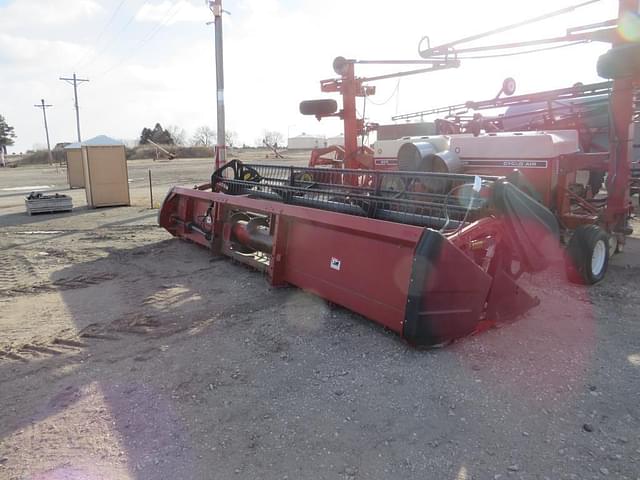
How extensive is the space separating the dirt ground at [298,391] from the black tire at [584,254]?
0.16m

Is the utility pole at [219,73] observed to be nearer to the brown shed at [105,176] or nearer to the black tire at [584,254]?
the brown shed at [105,176]

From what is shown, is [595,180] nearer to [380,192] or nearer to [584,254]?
[584,254]

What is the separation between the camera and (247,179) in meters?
6.82

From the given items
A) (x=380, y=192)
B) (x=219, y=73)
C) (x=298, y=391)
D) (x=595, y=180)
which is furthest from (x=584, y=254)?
(x=219, y=73)

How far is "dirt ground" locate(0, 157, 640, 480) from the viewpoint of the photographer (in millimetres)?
2457

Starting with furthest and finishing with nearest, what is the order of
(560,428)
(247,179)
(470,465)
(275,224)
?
(247,179) < (275,224) < (560,428) < (470,465)

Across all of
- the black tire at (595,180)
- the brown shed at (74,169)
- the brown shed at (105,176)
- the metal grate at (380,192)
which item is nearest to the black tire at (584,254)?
the metal grate at (380,192)

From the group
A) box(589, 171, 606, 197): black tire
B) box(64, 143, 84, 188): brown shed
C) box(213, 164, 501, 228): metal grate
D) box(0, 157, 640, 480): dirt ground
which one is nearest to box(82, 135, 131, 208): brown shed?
box(64, 143, 84, 188): brown shed

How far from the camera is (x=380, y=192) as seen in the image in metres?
4.71

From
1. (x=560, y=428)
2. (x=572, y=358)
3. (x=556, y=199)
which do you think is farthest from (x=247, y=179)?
(x=560, y=428)

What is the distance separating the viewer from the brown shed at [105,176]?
12477 mm

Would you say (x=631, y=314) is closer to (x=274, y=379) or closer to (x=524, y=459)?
(x=524, y=459)

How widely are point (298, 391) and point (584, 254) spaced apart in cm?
332

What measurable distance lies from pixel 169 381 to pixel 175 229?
468cm
